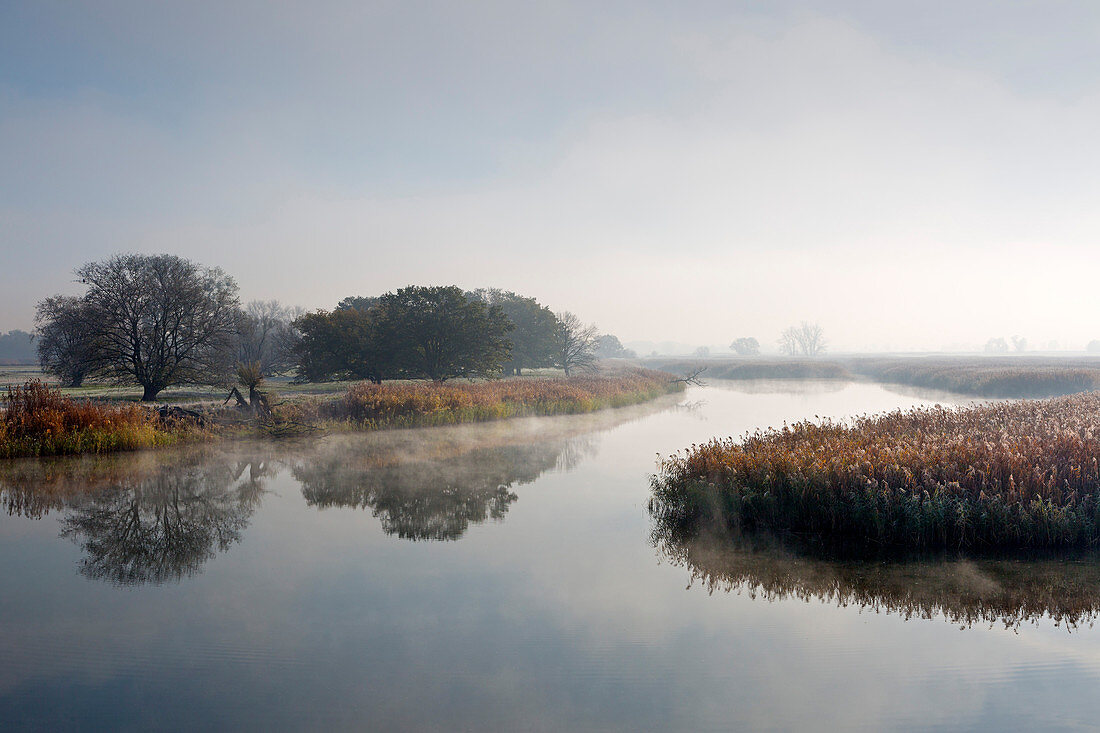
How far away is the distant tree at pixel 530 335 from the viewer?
57800 mm

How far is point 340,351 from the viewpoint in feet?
119

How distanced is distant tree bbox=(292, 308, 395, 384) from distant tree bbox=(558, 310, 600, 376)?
953 inches

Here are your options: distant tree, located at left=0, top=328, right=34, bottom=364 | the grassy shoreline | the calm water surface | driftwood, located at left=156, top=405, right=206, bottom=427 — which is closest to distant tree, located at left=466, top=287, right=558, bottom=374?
the grassy shoreline

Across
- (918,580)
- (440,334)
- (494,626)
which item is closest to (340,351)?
(440,334)

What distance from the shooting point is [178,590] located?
739cm

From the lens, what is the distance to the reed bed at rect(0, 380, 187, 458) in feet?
53.2

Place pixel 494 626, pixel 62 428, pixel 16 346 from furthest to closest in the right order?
pixel 16 346
pixel 62 428
pixel 494 626

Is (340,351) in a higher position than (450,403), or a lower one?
higher

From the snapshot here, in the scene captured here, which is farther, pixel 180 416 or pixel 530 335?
pixel 530 335

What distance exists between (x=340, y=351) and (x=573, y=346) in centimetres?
3248

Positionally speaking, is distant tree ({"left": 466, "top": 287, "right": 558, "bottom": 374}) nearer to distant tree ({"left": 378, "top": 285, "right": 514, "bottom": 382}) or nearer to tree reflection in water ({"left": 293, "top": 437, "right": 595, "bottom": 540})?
distant tree ({"left": 378, "top": 285, "right": 514, "bottom": 382})

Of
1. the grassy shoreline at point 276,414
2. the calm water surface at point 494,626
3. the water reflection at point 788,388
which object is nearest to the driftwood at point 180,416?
the grassy shoreline at point 276,414

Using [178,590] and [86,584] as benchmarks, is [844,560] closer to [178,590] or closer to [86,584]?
[178,590]

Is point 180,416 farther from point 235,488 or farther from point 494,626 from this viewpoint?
point 494,626
